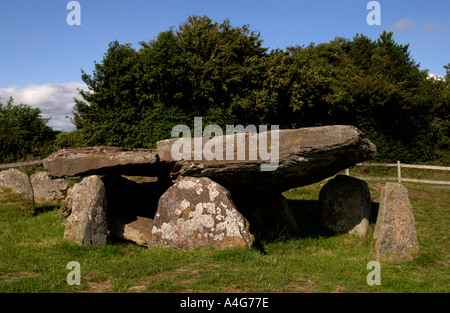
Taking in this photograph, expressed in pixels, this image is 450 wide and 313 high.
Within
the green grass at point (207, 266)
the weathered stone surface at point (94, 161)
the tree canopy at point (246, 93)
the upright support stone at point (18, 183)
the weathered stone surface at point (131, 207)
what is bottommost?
the green grass at point (207, 266)

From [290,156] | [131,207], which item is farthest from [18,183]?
[290,156]

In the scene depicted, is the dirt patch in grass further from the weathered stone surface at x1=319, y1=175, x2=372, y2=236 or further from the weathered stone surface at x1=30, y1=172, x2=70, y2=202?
the weathered stone surface at x1=319, y1=175, x2=372, y2=236

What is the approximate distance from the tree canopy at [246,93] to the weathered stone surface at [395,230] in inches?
483

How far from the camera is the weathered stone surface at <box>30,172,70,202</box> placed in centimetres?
1254

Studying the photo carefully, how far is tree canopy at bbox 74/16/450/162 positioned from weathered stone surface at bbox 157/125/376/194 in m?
9.84

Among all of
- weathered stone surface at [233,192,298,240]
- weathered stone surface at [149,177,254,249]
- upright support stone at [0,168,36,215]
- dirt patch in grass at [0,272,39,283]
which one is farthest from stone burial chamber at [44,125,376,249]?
upright support stone at [0,168,36,215]

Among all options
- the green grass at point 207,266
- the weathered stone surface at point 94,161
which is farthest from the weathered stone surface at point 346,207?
the weathered stone surface at point 94,161

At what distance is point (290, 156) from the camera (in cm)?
888

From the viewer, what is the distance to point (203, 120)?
69.5 ft

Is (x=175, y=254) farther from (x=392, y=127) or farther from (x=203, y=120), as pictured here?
(x=392, y=127)

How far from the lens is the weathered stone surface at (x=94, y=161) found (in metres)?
8.85

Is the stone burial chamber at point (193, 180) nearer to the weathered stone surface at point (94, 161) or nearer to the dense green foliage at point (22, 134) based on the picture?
the weathered stone surface at point (94, 161)

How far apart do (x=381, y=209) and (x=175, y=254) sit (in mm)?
4487

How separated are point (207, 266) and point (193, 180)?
267cm
